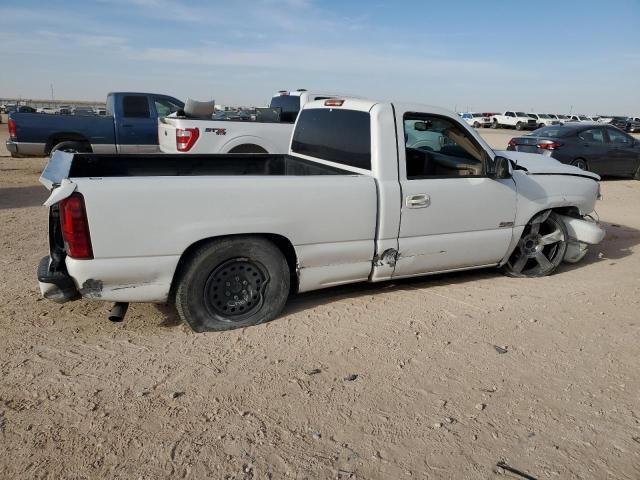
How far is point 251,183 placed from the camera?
3.59 metres

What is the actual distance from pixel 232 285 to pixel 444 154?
8.45ft

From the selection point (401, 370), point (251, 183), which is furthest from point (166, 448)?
point (251, 183)

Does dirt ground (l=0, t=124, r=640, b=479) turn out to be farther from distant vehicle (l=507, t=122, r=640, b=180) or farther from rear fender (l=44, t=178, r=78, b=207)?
distant vehicle (l=507, t=122, r=640, b=180)

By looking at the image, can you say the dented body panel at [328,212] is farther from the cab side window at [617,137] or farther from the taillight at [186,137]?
the cab side window at [617,137]

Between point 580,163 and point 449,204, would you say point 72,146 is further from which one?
point 580,163

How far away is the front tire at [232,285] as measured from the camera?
360 cm

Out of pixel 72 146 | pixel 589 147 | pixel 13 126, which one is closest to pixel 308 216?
pixel 72 146

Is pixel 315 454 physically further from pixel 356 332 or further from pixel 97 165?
pixel 97 165

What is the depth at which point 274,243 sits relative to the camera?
386 cm

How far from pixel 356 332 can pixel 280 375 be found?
834 mm

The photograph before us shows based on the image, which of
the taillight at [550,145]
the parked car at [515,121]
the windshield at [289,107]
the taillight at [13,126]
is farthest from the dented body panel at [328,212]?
the parked car at [515,121]

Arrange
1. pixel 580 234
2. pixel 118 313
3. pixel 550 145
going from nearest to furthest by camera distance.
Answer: pixel 118 313 → pixel 580 234 → pixel 550 145

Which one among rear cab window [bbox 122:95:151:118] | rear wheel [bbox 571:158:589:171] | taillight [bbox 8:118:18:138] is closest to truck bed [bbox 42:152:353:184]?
rear cab window [bbox 122:95:151:118]

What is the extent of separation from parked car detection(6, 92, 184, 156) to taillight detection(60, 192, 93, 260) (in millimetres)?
9281
